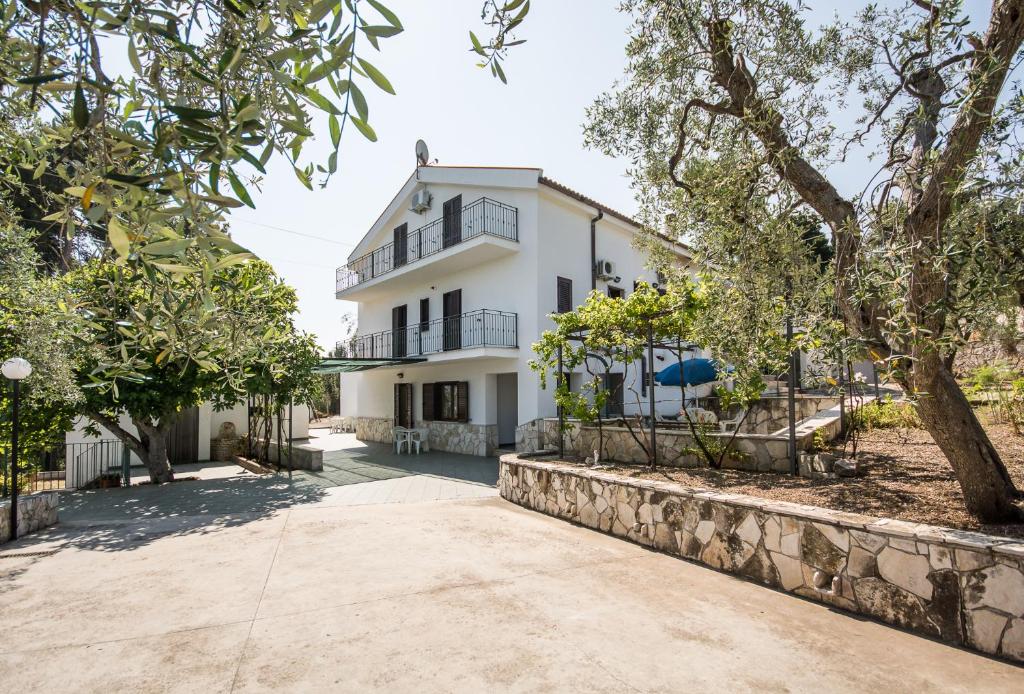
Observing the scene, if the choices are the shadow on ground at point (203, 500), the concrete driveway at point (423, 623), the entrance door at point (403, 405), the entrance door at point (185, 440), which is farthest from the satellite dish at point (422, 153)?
the concrete driveway at point (423, 623)

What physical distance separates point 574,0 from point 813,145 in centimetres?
427

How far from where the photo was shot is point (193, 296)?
6.09ft

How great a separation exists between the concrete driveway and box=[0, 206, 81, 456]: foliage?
2093mm

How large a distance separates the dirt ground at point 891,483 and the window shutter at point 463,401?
800cm

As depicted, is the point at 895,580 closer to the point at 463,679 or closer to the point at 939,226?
the point at 939,226

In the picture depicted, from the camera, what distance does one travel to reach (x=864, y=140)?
6152 millimetres

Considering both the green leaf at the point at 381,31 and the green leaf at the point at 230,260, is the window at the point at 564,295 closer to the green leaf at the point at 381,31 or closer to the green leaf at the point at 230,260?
the green leaf at the point at 230,260

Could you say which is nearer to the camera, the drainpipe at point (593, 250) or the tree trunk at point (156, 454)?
the tree trunk at point (156, 454)

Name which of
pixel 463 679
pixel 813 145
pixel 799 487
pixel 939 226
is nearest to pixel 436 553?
pixel 463 679

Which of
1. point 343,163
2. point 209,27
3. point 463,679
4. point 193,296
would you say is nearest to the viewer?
point 343,163

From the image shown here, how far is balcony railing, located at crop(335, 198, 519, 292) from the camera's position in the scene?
14227mm

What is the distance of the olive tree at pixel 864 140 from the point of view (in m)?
3.62

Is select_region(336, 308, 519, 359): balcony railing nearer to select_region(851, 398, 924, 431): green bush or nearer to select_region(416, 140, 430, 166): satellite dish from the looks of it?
select_region(416, 140, 430, 166): satellite dish

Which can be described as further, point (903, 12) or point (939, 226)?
point (903, 12)
